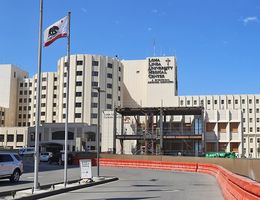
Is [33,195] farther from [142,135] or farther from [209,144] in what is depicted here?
[209,144]

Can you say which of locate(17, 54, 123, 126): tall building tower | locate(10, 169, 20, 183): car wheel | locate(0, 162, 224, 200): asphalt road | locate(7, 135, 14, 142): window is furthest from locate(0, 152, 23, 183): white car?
locate(7, 135, 14, 142): window

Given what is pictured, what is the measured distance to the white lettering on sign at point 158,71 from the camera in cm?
13025

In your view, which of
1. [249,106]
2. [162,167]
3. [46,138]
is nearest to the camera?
[162,167]

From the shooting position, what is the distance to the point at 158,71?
131250mm

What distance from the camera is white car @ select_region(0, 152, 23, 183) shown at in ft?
79.6

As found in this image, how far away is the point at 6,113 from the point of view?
139 metres

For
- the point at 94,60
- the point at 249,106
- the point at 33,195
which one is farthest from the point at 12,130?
the point at 33,195

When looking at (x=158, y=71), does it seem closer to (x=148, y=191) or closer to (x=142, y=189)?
(x=142, y=189)

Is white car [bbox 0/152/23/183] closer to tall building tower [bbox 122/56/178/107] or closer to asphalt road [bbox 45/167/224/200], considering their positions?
asphalt road [bbox 45/167/224/200]

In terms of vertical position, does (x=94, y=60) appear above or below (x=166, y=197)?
above

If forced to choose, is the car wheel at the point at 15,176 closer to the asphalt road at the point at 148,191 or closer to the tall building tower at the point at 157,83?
the asphalt road at the point at 148,191

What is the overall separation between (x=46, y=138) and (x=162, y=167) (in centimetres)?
7141

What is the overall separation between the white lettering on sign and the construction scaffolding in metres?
47.7

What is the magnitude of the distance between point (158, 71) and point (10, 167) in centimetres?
10811
